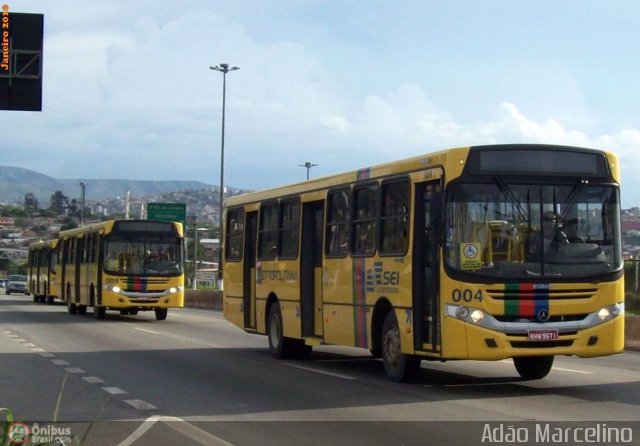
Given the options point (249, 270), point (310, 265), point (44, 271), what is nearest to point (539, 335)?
point (310, 265)

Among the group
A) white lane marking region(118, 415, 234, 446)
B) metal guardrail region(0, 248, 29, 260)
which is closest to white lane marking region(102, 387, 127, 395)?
white lane marking region(118, 415, 234, 446)

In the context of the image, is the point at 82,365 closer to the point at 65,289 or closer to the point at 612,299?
the point at 612,299

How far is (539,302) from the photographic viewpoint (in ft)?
43.8

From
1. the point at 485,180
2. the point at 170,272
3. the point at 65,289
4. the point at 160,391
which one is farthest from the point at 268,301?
the point at 65,289

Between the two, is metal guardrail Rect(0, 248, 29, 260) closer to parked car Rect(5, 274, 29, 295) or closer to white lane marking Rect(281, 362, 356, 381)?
parked car Rect(5, 274, 29, 295)

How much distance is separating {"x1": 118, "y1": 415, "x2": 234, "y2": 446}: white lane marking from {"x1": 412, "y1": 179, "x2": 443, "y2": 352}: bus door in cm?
352

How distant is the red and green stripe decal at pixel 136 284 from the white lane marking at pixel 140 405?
2140 cm

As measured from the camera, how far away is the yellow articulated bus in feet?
159

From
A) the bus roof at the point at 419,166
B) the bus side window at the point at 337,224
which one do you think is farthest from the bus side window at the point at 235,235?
the bus side window at the point at 337,224

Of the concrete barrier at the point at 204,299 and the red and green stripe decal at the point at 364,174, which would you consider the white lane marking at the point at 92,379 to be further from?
the concrete barrier at the point at 204,299

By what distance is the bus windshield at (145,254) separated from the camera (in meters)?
35.0

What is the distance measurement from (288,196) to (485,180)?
6.20m

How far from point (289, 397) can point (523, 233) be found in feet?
11.4

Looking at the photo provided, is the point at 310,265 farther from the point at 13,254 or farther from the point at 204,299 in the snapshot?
the point at 13,254
